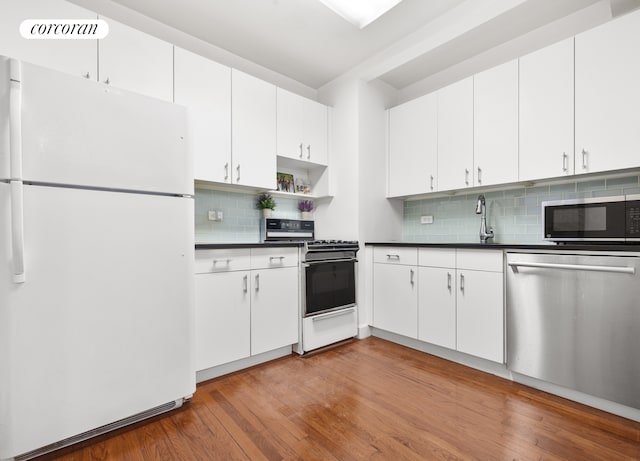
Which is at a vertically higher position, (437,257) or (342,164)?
(342,164)

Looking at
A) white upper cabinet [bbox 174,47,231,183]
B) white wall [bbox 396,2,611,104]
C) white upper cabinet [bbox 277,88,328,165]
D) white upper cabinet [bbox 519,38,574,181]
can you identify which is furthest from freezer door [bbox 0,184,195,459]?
A: white wall [bbox 396,2,611,104]

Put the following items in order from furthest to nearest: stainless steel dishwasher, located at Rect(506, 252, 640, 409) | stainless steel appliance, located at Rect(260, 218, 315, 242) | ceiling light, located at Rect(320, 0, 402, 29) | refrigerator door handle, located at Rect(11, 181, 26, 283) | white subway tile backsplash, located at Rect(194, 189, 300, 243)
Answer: stainless steel appliance, located at Rect(260, 218, 315, 242), white subway tile backsplash, located at Rect(194, 189, 300, 243), ceiling light, located at Rect(320, 0, 402, 29), stainless steel dishwasher, located at Rect(506, 252, 640, 409), refrigerator door handle, located at Rect(11, 181, 26, 283)

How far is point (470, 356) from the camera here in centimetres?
232

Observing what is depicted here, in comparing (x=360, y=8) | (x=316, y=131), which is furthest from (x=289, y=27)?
(x=316, y=131)

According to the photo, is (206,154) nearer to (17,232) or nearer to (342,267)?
(17,232)

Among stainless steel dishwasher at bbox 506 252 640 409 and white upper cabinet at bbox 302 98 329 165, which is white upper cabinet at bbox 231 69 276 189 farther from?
stainless steel dishwasher at bbox 506 252 640 409

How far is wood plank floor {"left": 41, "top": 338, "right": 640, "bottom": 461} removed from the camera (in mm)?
1399

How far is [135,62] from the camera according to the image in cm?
205

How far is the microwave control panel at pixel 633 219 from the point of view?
1722 mm

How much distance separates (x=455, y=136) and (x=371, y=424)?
236 cm

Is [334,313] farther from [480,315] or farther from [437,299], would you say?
[480,315]

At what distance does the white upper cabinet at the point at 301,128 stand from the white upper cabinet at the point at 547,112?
1.79 m

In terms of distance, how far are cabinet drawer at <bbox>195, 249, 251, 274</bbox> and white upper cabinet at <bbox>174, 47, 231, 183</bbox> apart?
25.3 inches

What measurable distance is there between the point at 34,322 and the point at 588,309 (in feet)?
9.38
